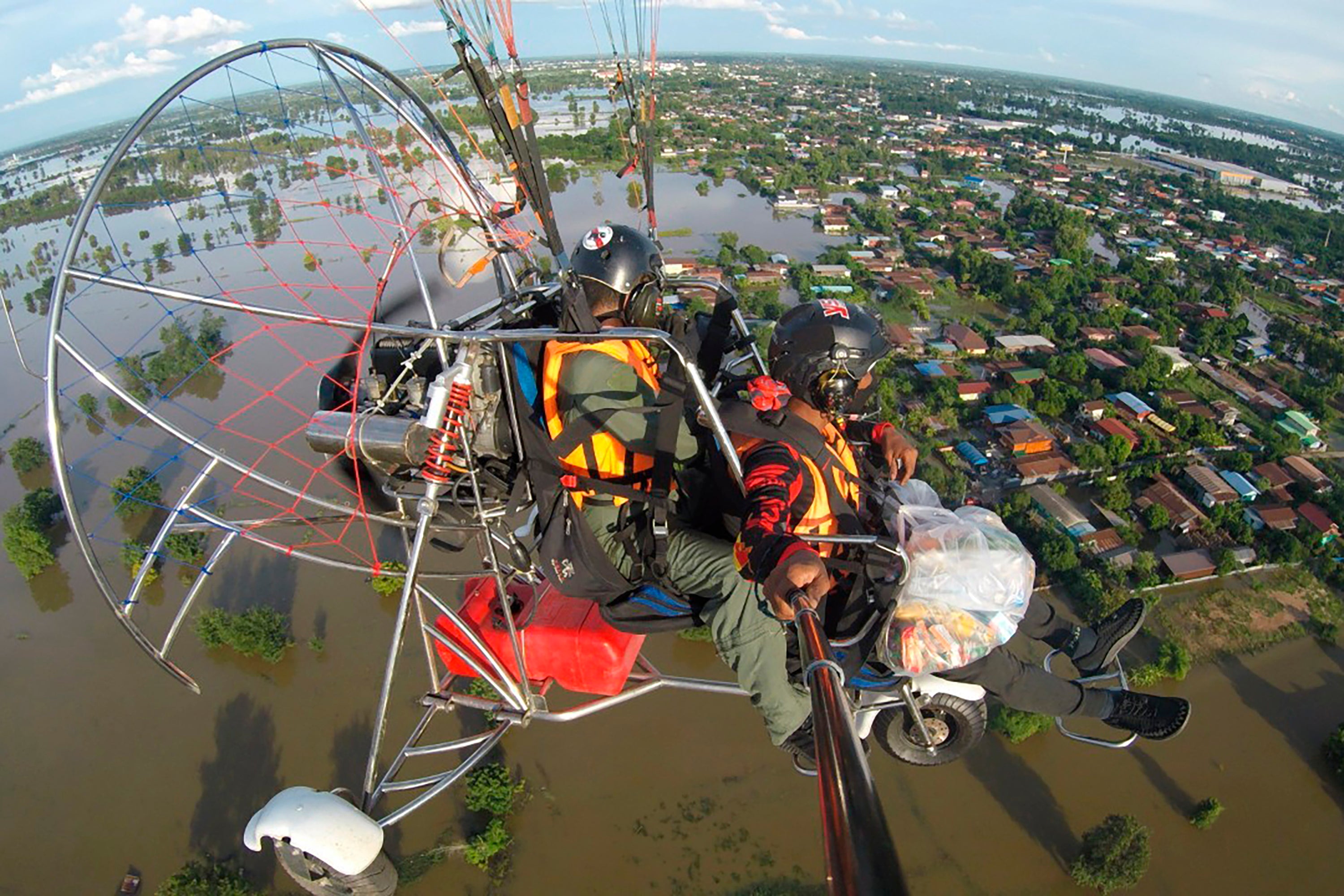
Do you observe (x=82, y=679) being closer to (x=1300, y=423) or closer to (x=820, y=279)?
(x=820, y=279)

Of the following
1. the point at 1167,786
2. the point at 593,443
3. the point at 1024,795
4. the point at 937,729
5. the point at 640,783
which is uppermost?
the point at 593,443

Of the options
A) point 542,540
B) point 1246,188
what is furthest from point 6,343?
point 1246,188

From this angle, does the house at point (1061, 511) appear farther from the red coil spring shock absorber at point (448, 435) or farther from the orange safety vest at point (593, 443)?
the red coil spring shock absorber at point (448, 435)

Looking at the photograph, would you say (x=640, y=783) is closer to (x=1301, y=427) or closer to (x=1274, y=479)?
(x=1274, y=479)

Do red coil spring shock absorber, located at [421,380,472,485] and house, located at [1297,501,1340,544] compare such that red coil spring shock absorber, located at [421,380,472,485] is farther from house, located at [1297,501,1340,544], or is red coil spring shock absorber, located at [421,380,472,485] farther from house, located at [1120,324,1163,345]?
house, located at [1120,324,1163,345]

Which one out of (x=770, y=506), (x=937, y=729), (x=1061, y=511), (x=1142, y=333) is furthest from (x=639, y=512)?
(x=1142, y=333)

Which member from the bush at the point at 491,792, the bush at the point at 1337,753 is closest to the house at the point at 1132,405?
the bush at the point at 1337,753

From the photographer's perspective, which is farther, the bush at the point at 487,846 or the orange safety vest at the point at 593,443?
the bush at the point at 487,846
